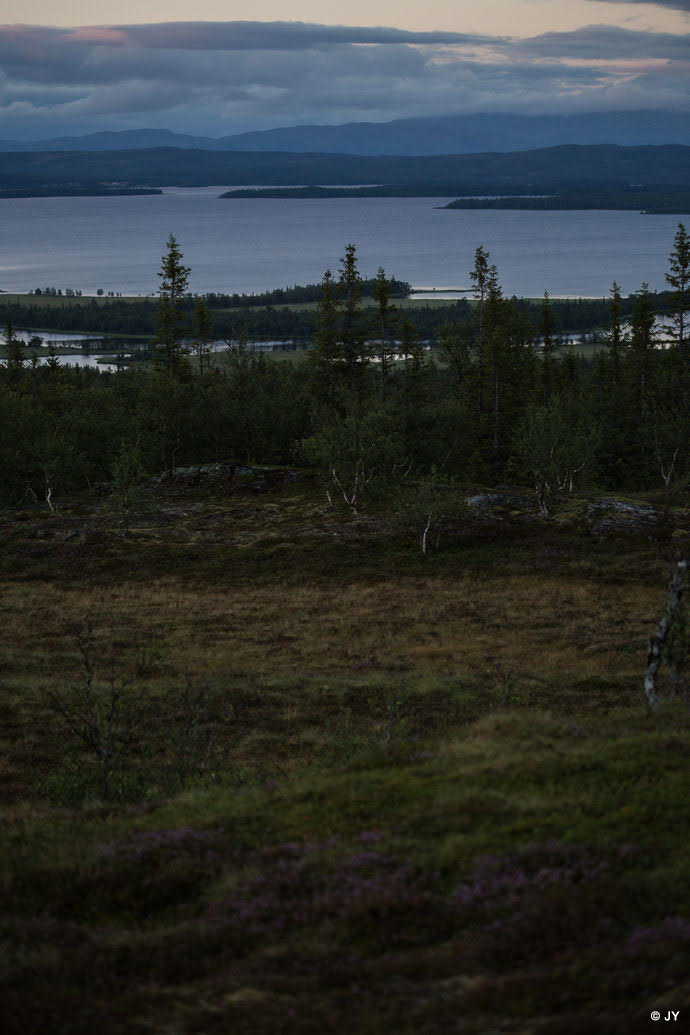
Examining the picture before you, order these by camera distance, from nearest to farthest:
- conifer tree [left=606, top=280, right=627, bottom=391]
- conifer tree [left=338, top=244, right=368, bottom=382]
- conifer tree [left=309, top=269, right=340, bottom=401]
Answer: conifer tree [left=309, top=269, right=340, bottom=401]
conifer tree [left=338, top=244, right=368, bottom=382]
conifer tree [left=606, top=280, right=627, bottom=391]

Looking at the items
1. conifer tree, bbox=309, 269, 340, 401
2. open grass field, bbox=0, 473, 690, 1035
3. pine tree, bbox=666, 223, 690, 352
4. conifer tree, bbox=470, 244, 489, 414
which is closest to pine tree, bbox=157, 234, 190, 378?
conifer tree, bbox=309, 269, 340, 401

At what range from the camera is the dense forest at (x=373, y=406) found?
238 ft

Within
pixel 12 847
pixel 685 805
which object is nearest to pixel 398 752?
pixel 685 805

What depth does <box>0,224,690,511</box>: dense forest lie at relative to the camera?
72.6m

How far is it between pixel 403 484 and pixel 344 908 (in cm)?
5474

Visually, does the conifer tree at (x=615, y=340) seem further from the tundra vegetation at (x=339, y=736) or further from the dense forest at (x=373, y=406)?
the tundra vegetation at (x=339, y=736)

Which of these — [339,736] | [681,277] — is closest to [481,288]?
[681,277]

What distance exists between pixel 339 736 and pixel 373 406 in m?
43.3

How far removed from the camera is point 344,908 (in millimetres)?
8922

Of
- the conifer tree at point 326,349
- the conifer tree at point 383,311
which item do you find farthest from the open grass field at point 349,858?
the conifer tree at point 383,311

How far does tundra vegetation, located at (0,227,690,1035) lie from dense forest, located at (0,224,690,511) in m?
0.92

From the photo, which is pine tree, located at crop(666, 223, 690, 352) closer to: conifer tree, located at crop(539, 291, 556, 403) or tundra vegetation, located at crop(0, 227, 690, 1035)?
conifer tree, located at crop(539, 291, 556, 403)

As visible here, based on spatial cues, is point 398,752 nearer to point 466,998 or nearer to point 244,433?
point 466,998

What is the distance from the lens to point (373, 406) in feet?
206
